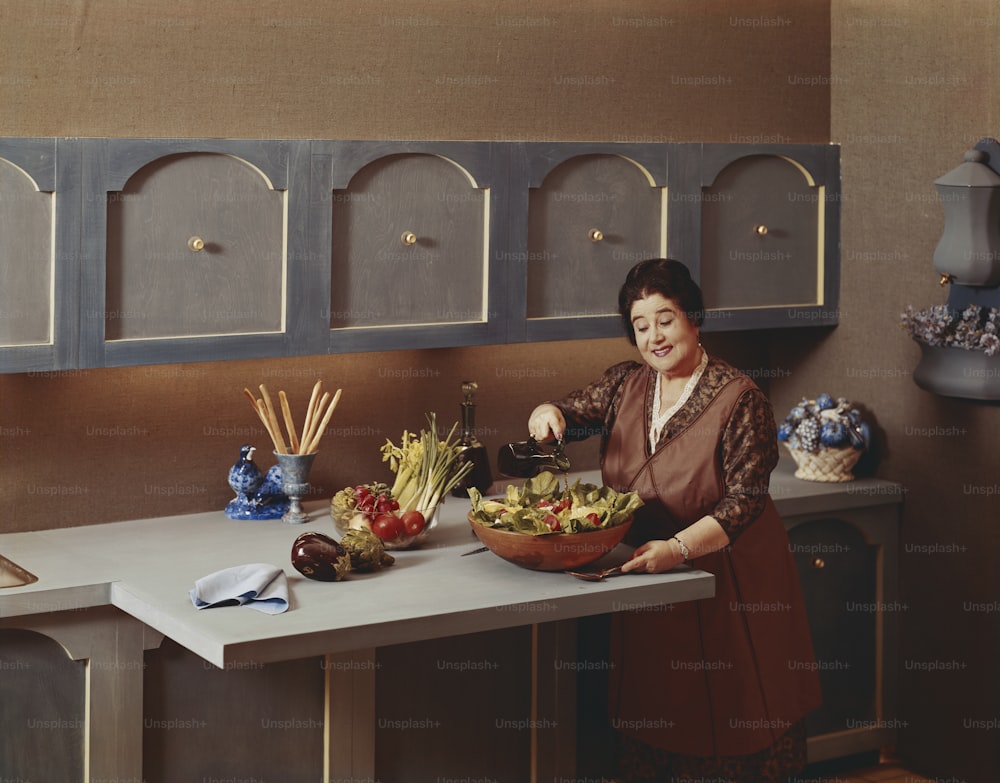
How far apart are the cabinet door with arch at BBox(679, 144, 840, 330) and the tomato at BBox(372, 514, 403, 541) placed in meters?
1.39

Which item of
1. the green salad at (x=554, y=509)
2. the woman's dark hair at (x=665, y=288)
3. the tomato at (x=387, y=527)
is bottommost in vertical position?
the tomato at (x=387, y=527)

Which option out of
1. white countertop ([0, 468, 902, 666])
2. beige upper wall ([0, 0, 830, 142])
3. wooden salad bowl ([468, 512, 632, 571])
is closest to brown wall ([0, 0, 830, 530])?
beige upper wall ([0, 0, 830, 142])

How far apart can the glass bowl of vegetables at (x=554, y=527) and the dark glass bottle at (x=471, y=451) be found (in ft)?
1.92

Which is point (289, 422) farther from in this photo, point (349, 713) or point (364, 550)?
point (349, 713)

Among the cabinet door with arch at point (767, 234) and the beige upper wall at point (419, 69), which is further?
the cabinet door with arch at point (767, 234)

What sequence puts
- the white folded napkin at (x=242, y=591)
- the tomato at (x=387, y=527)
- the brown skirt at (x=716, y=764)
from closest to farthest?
1. the white folded napkin at (x=242, y=591)
2. the tomato at (x=387, y=527)
3. the brown skirt at (x=716, y=764)

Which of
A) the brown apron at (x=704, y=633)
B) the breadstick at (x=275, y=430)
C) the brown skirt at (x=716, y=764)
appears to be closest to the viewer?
the brown apron at (x=704, y=633)

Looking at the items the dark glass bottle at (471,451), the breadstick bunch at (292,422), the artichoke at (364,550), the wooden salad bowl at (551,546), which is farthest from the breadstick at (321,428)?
the wooden salad bowl at (551,546)

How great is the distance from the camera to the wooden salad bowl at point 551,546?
10.0ft

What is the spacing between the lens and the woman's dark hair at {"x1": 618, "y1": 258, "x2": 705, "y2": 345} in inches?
133

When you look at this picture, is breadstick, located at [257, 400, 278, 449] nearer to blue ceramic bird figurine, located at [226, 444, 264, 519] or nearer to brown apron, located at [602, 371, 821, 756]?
blue ceramic bird figurine, located at [226, 444, 264, 519]

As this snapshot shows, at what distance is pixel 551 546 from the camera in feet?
10.1

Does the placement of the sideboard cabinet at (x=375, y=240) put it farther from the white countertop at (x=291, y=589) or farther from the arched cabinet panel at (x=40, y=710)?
the arched cabinet panel at (x=40, y=710)

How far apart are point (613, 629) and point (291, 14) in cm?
188
